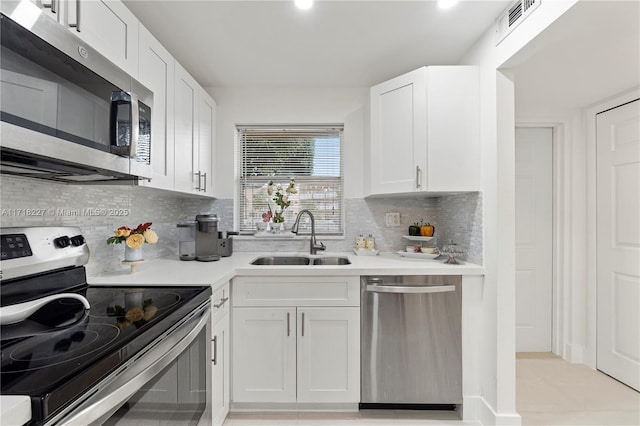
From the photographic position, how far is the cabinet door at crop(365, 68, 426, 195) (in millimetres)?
2061

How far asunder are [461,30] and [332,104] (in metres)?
1.11

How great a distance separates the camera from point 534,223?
265 centimetres

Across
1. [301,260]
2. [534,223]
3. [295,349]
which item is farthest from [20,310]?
[534,223]

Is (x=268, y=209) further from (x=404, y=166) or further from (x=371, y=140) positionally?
(x=404, y=166)

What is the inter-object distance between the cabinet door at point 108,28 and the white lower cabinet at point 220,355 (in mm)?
1166

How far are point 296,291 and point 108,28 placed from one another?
62.6 inches

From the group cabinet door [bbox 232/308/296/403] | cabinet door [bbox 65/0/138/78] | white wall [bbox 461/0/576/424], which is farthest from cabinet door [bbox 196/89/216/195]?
white wall [bbox 461/0/576/424]

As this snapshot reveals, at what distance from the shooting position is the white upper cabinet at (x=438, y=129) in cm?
200

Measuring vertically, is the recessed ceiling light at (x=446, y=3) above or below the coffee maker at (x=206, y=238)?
above

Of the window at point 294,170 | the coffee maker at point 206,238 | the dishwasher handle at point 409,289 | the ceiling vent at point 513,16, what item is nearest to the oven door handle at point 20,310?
the coffee maker at point 206,238

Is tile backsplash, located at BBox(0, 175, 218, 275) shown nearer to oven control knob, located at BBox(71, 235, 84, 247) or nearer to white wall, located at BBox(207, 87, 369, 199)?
oven control knob, located at BBox(71, 235, 84, 247)

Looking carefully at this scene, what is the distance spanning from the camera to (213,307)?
5.18 feet

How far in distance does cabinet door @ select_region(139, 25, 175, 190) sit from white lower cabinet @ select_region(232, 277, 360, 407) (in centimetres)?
78

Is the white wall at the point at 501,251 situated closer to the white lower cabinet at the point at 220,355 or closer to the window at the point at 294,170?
the window at the point at 294,170
